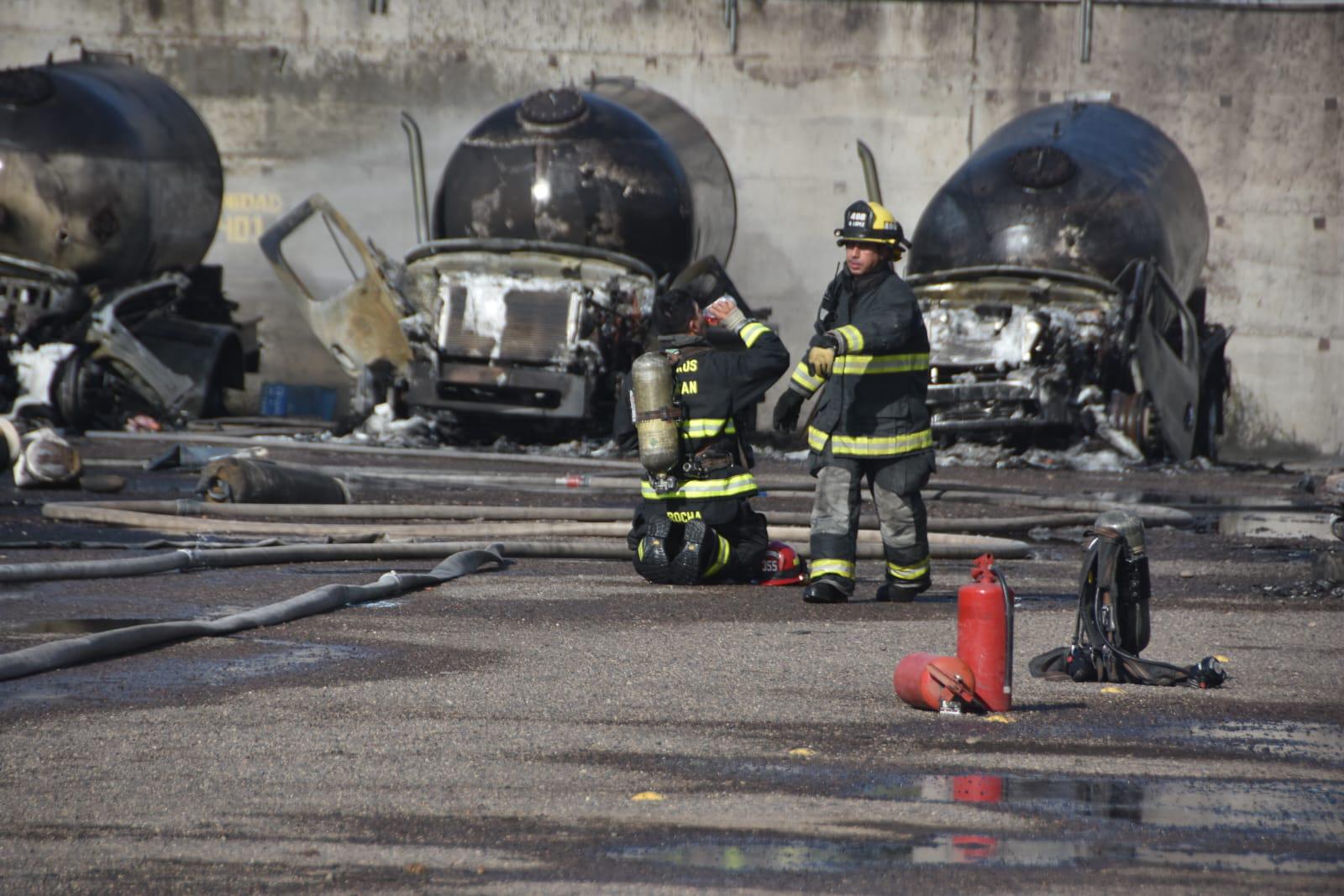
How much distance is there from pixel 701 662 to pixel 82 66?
14.5 meters

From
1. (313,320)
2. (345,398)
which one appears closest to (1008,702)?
(313,320)

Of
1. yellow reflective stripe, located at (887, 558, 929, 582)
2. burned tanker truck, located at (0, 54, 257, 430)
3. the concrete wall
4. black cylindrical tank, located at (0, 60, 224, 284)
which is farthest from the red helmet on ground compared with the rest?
the concrete wall

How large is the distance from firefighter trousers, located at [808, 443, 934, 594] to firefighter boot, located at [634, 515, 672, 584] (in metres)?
0.66

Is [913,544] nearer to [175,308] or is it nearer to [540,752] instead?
[540,752]

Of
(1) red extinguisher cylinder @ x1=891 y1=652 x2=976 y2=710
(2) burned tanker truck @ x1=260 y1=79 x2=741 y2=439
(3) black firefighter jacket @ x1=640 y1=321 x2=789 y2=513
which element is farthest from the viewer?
(2) burned tanker truck @ x1=260 y1=79 x2=741 y2=439

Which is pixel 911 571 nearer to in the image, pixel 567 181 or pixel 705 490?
pixel 705 490

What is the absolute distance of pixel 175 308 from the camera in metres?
17.3

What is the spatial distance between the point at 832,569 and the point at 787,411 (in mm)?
619

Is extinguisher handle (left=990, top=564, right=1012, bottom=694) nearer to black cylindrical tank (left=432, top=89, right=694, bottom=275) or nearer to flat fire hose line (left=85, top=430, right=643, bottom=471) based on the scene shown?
flat fire hose line (left=85, top=430, right=643, bottom=471)

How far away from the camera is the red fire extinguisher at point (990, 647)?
414 cm

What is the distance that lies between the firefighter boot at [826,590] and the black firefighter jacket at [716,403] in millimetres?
590

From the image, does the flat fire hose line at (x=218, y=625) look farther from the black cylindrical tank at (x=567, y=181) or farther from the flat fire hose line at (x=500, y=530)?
the black cylindrical tank at (x=567, y=181)

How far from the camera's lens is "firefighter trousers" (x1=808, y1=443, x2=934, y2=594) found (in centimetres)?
616

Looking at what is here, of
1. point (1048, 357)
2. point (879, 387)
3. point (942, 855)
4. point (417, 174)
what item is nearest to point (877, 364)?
point (879, 387)
